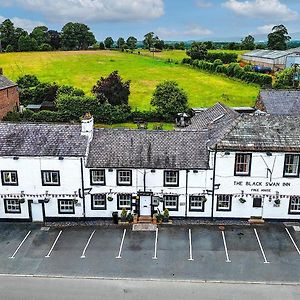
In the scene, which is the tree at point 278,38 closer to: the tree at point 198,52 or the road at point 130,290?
the tree at point 198,52

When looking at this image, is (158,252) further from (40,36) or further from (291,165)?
(40,36)

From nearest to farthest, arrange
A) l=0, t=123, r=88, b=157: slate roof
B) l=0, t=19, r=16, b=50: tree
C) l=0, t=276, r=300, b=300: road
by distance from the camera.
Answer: l=0, t=276, r=300, b=300: road → l=0, t=123, r=88, b=157: slate roof → l=0, t=19, r=16, b=50: tree

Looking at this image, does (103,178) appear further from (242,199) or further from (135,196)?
(242,199)

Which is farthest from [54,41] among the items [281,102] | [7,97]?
[281,102]

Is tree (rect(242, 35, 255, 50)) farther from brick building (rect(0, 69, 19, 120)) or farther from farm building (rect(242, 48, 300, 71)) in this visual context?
brick building (rect(0, 69, 19, 120))

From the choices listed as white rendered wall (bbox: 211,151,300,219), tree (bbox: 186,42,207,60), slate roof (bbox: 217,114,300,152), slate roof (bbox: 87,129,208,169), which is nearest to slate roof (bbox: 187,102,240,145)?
slate roof (bbox: 217,114,300,152)

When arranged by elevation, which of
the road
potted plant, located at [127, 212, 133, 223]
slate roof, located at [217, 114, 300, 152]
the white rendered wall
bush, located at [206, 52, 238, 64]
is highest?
bush, located at [206, 52, 238, 64]

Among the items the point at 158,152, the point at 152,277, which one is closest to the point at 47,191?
the point at 158,152
